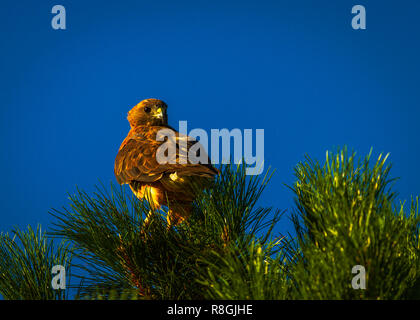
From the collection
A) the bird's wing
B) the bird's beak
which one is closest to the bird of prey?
the bird's wing

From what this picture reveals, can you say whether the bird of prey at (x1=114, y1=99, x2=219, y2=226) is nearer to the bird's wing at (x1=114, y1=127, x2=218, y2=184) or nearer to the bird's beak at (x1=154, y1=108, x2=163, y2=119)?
the bird's wing at (x1=114, y1=127, x2=218, y2=184)

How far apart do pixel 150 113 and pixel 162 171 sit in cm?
82

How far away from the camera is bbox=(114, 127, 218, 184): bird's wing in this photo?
1.37m

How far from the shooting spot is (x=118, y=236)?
1.13 metres

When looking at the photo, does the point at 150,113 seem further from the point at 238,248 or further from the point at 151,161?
the point at 238,248

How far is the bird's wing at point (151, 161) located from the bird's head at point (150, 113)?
0.98ft

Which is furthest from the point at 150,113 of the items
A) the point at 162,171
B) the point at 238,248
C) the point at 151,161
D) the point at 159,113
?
the point at 238,248

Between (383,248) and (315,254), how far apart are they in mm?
120

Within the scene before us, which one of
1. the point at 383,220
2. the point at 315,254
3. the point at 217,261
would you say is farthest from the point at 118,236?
the point at 383,220

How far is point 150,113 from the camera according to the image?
2.26m

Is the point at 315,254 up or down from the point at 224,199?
down
